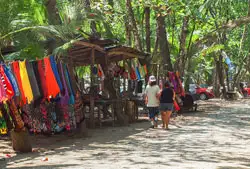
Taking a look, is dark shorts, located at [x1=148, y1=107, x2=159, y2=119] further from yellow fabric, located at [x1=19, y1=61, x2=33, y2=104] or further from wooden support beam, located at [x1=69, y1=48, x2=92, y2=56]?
yellow fabric, located at [x1=19, y1=61, x2=33, y2=104]

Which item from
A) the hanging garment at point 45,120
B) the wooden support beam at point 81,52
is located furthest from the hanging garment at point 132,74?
the hanging garment at point 45,120

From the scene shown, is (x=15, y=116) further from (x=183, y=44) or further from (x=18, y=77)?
(x=183, y=44)

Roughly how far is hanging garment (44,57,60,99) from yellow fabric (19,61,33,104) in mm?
597

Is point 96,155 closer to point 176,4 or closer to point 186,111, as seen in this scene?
point 176,4

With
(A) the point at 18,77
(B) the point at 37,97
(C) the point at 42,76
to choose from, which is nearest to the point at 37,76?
(C) the point at 42,76

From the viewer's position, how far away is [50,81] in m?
9.47

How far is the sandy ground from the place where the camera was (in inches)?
275

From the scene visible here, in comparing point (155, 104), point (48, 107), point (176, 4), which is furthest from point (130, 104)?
point (48, 107)

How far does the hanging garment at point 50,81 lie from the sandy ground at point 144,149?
1.26 meters

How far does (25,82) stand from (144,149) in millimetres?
2962

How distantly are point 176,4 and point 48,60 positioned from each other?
5.26 m

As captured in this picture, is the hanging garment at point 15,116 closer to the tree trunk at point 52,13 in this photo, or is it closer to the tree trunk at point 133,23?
the tree trunk at point 52,13

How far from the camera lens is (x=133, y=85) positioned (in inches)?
639

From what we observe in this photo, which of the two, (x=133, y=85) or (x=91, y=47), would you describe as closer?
(x=91, y=47)
